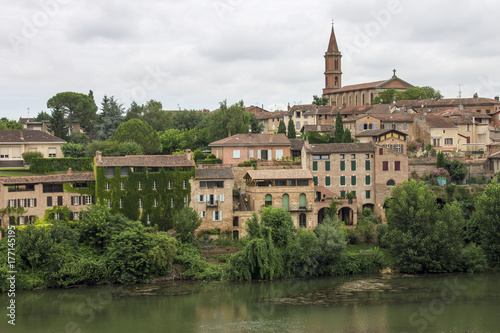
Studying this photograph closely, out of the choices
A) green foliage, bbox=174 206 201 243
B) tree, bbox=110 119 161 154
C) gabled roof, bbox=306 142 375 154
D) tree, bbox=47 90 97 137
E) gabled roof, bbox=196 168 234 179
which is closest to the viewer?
green foliage, bbox=174 206 201 243

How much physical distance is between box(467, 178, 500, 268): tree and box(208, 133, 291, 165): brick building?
59.2 ft

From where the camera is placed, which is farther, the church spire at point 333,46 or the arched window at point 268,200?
the church spire at point 333,46

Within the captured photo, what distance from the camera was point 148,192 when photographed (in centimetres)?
4584

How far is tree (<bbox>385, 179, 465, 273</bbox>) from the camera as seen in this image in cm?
4191

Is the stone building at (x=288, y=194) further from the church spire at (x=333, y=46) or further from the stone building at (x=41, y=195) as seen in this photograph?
the church spire at (x=333, y=46)

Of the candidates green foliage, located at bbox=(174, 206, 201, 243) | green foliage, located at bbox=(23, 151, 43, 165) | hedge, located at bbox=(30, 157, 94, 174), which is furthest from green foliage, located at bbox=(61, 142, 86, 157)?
green foliage, located at bbox=(174, 206, 201, 243)

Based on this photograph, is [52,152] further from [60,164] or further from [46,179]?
[46,179]

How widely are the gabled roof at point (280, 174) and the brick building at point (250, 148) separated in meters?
5.62

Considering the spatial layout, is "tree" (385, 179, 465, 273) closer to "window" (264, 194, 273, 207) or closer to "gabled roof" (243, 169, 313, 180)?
"gabled roof" (243, 169, 313, 180)

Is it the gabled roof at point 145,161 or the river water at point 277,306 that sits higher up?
the gabled roof at point 145,161

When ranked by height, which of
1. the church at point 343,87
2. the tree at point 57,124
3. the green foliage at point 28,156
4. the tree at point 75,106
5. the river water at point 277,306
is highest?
the church at point 343,87

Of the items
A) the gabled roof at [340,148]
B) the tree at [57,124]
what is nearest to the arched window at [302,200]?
the gabled roof at [340,148]

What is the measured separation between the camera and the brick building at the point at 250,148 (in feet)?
180

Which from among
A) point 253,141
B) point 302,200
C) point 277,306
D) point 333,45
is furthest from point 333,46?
point 277,306
